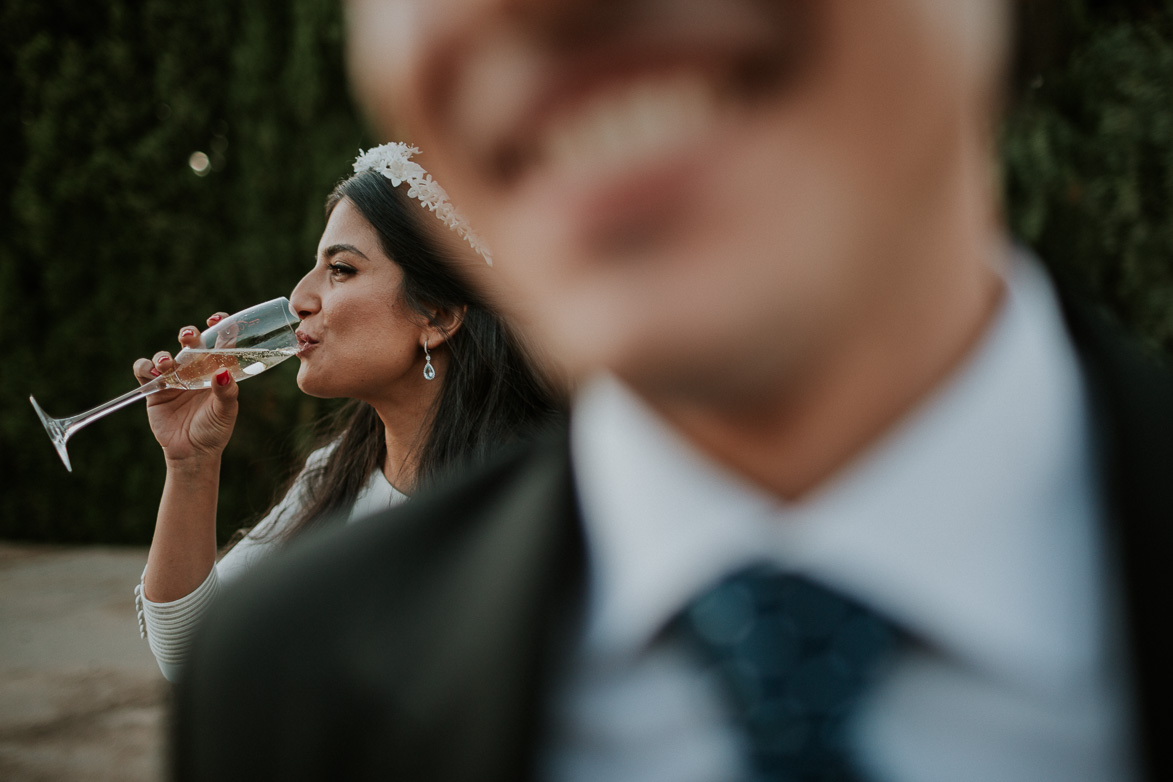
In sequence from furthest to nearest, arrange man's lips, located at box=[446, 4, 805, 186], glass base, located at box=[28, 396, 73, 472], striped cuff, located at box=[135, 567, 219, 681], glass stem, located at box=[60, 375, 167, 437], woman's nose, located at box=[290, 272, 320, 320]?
1. glass base, located at box=[28, 396, 73, 472]
2. woman's nose, located at box=[290, 272, 320, 320]
3. glass stem, located at box=[60, 375, 167, 437]
4. striped cuff, located at box=[135, 567, 219, 681]
5. man's lips, located at box=[446, 4, 805, 186]

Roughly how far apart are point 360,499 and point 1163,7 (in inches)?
229

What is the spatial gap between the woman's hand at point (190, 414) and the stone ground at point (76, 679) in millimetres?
1605

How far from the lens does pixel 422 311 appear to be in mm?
2432

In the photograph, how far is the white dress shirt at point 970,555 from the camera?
0.52 m

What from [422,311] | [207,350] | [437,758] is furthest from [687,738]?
[207,350]

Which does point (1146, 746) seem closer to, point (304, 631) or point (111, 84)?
point (304, 631)

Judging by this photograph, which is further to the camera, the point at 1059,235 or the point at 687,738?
the point at 1059,235

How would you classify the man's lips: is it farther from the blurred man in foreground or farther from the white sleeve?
the white sleeve

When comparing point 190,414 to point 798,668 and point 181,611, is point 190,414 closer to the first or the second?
point 181,611

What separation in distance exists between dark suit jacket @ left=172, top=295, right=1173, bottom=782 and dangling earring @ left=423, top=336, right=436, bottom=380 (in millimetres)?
1735

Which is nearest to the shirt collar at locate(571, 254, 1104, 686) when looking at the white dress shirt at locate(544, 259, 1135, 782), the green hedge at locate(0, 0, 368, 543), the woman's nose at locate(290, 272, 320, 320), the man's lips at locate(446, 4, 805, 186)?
the white dress shirt at locate(544, 259, 1135, 782)

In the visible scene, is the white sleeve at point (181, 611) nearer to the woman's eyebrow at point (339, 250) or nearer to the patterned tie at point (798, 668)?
the woman's eyebrow at point (339, 250)

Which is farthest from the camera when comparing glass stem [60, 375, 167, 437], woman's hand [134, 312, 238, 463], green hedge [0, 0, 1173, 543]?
green hedge [0, 0, 1173, 543]

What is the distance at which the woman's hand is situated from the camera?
2268 mm
